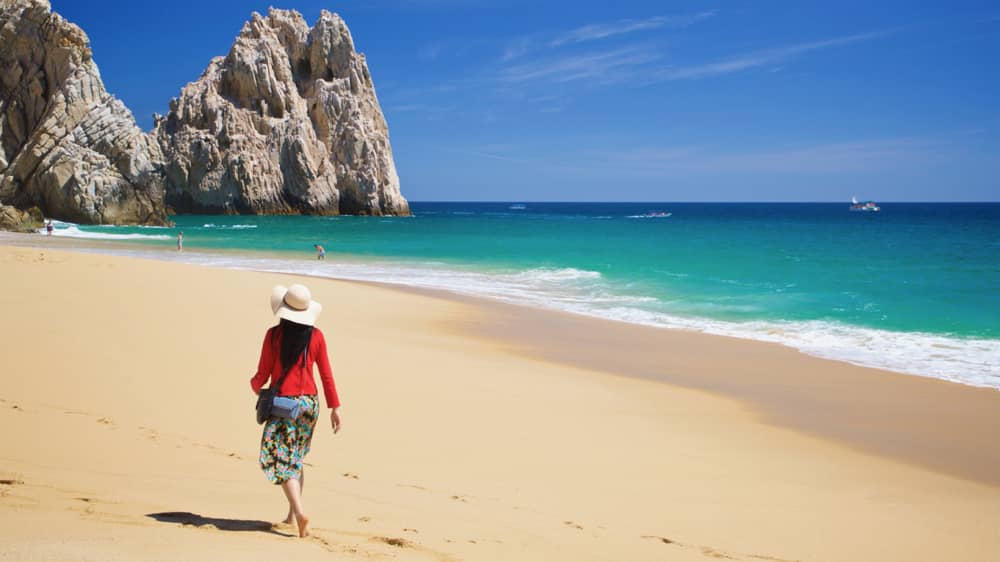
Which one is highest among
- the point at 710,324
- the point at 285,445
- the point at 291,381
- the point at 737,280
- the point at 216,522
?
the point at 291,381

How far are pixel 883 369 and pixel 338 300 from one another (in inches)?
442

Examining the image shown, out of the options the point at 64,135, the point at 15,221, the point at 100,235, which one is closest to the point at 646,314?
the point at 100,235

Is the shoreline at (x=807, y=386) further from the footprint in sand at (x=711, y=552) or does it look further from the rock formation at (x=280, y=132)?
the rock formation at (x=280, y=132)

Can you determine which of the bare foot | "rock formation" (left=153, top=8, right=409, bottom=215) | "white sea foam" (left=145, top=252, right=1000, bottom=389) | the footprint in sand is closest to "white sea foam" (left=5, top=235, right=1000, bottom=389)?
"white sea foam" (left=145, top=252, right=1000, bottom=389)

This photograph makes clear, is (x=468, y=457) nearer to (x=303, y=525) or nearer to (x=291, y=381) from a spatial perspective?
(x=303, y=525)

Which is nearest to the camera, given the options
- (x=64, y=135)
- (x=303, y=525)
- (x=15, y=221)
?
(x=303, y=525)

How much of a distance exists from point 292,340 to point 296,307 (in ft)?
0.67

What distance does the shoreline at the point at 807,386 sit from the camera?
23.1 feet

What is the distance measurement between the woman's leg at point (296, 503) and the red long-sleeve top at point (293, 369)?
493 mm

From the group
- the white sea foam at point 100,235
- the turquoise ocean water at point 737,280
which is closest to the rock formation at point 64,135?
the turquoise ocean water at point 737,280

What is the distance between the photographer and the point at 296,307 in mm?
3885

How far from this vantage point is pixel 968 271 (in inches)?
1129

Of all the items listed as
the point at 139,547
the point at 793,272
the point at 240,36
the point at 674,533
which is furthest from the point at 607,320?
the point at 240,36

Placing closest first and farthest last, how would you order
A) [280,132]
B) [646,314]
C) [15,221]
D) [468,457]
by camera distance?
1. [468,457]
2. [646,314]
3. [15,221]
4. [280,132]
